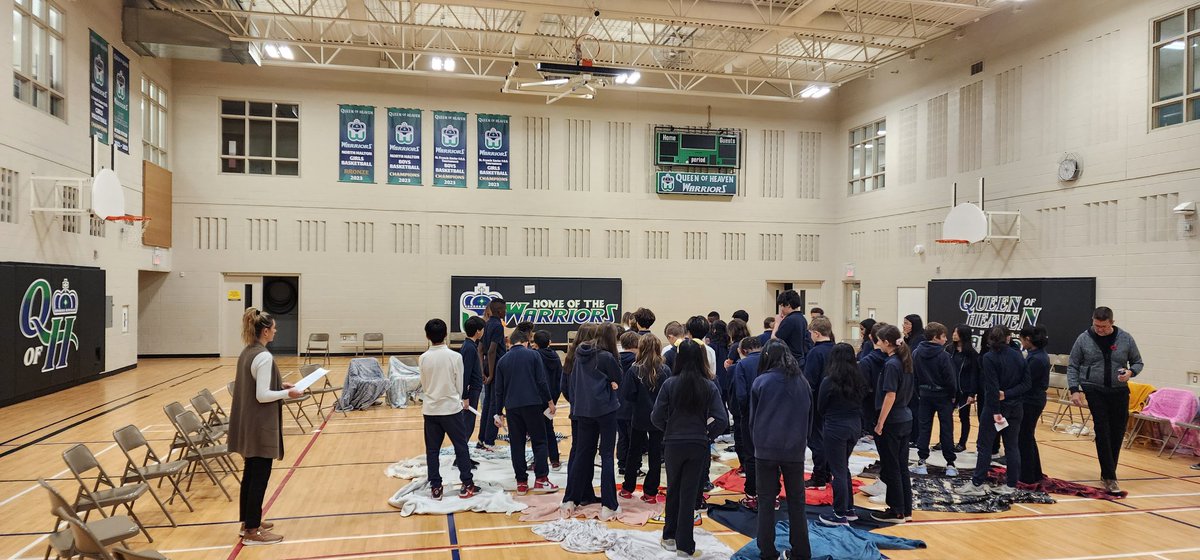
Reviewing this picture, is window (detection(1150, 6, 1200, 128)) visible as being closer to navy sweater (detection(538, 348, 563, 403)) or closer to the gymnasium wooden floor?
the gymnasium wooden floor

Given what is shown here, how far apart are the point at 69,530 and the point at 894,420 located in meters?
5.89

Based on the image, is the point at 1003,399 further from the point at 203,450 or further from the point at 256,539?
the point at 203,450

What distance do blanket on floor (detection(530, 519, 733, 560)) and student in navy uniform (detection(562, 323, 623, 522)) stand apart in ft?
1.00

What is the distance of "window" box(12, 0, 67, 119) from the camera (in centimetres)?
1055

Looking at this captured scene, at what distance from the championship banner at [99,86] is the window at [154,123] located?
1937 mm

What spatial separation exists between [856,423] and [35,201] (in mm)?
12973

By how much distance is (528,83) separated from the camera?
44.6 ft

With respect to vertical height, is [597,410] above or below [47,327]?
below

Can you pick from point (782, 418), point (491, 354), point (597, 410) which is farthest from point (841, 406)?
point (491, 354)

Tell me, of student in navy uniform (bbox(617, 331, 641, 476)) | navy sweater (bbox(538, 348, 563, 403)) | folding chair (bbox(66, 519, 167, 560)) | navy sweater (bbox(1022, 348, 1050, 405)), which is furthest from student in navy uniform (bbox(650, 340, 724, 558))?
navy sweater (bbox(1022, 348, 1050, 405))

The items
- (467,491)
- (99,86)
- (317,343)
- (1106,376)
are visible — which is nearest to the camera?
(467,491)

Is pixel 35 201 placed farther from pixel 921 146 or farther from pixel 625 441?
pixel 921 146

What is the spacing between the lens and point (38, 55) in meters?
11.1

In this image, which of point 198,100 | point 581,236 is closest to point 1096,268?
point 581,236
